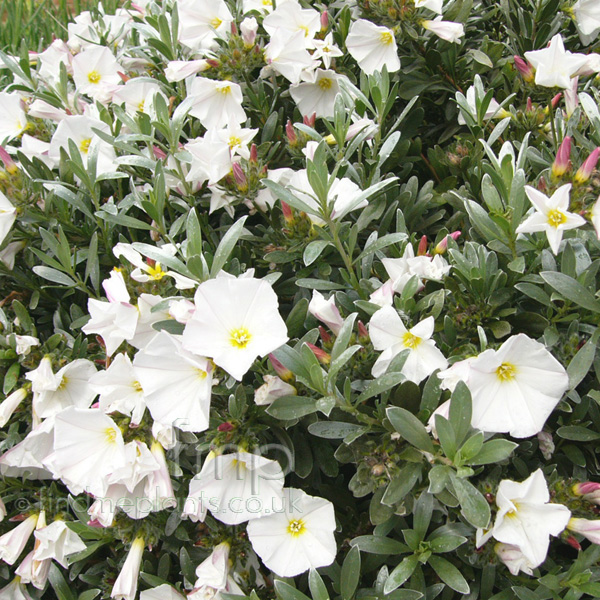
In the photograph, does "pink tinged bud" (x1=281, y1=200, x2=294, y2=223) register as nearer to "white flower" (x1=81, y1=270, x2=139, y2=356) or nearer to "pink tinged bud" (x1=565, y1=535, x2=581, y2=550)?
"white flower" (x1=81, y1=270, x2=139, y2=356)

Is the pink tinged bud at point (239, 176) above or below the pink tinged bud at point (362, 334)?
above

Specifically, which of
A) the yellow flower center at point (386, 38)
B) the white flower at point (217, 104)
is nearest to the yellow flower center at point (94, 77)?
the white flower at point (217, 104)

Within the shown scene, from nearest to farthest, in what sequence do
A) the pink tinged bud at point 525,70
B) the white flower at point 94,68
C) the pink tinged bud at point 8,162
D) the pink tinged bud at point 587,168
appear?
1. the pink tinged bud at point 587,168
2. the pink tinged bud at point 8,162
3. the pink tinged bud at point 525,70
4. the white flower at point 94,68

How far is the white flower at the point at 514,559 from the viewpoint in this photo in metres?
1.26

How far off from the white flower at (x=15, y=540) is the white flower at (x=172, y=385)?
0.68 metres

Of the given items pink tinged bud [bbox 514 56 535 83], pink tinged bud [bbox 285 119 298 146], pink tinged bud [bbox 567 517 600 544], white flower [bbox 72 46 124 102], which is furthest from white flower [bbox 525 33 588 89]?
white flower [bbox 72 46 124 102]

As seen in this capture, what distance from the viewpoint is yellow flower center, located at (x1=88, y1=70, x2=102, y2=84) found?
7.20 ft

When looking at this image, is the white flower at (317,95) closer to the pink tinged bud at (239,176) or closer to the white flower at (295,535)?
the pink tinged bud at (239,176)

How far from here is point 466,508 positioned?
3.84 ft

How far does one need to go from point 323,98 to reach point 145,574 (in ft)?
4.87

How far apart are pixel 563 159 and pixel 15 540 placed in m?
1.71

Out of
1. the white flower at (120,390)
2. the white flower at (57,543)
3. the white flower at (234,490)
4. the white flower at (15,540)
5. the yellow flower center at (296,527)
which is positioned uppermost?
the white flower at (120,390)

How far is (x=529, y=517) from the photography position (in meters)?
1.23

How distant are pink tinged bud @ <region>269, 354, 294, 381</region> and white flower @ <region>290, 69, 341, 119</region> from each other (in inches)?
37.1
